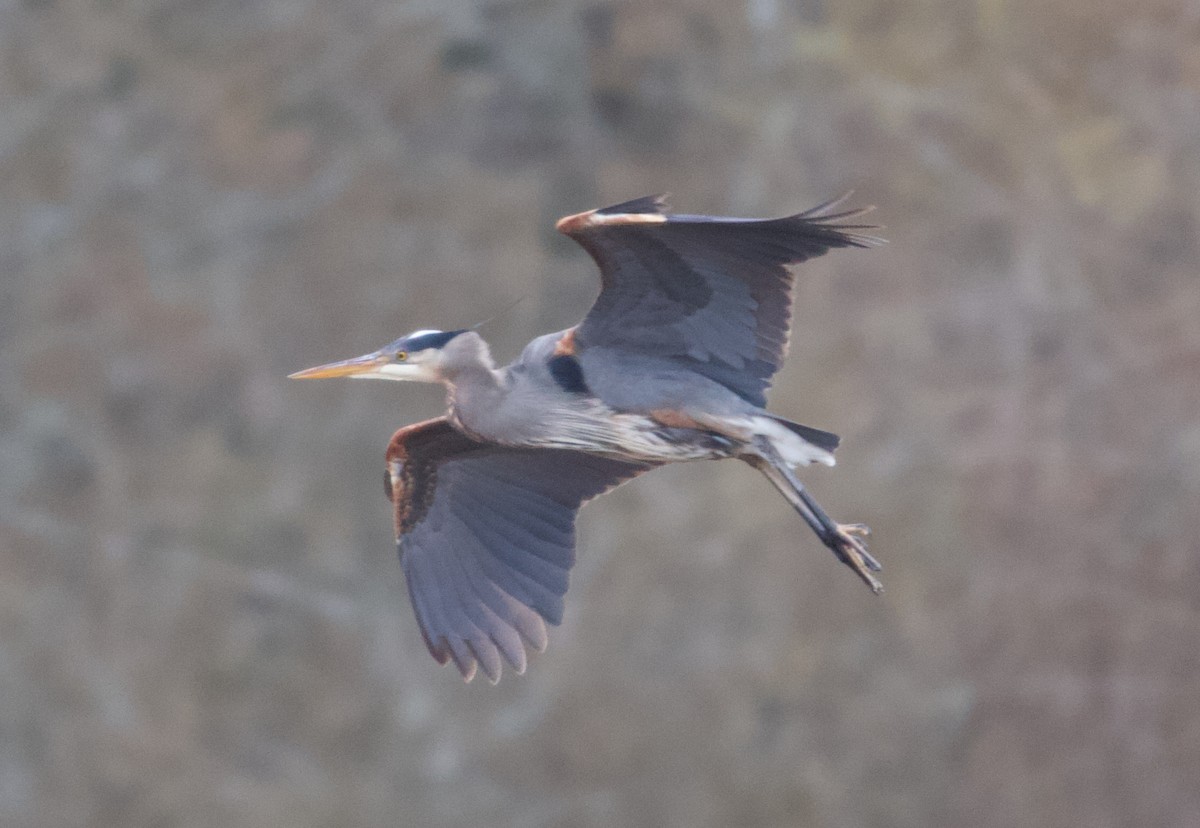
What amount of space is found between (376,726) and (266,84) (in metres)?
4.61

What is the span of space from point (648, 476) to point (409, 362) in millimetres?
8556

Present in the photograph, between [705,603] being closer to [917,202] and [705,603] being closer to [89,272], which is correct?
[917,202]

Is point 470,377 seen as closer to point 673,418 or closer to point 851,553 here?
point 673,418

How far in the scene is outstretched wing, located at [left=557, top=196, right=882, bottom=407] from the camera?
4984 mm

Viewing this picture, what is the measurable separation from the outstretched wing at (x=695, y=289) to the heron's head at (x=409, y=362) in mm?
369

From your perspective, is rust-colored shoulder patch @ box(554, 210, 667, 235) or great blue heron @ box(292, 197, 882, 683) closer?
rust-colored shoulder patch @ box(554, 210, 667, 235)

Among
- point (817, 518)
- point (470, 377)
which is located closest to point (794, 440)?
point (817, 518)

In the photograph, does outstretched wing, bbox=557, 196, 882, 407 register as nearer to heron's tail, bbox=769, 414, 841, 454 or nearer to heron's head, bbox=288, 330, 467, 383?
heron's tail, bbox=769, 414, 841, 454

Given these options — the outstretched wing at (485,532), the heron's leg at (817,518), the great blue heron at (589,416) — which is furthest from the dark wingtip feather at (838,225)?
the outstretched wing at (485,532)

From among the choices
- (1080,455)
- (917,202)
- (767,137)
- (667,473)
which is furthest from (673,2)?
(1080,455)

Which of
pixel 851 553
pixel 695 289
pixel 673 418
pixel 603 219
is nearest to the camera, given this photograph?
pixel 603 219

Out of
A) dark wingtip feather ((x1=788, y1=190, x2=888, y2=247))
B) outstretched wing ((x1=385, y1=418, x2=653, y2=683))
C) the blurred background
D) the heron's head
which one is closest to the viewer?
dark wingtip feather ((x1=788, y1=190, x2=888, y2=247))

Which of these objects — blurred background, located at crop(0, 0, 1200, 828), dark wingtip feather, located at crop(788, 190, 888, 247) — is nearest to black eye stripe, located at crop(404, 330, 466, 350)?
dark wingtip feather, located at crop(788, 190, 888, 247)

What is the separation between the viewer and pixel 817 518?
518cm
